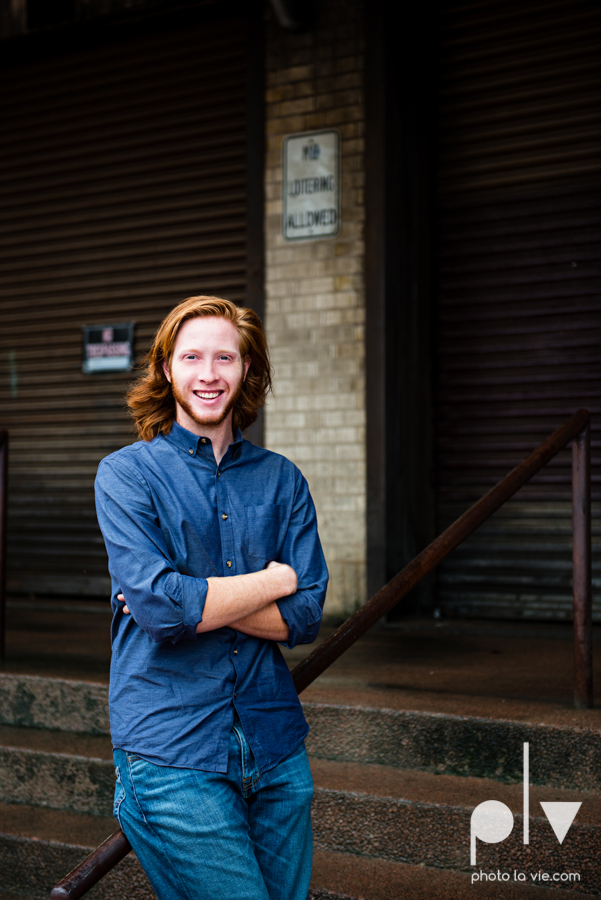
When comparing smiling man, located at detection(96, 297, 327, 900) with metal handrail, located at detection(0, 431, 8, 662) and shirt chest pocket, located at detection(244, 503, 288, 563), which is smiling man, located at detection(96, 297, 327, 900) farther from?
metal handrail, located at detection(0, 431, 8, 662)

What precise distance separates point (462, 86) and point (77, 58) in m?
2.77

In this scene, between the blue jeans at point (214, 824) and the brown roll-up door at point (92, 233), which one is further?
the brown roll-up door at point (92, 233)

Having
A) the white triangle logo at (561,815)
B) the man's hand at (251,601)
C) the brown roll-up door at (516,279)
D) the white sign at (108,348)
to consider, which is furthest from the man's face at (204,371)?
the white sign at (108,348)

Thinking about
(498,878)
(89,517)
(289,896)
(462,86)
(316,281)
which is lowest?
(498,878)

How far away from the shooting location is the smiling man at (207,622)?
5.02ft

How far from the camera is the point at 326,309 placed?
521cm

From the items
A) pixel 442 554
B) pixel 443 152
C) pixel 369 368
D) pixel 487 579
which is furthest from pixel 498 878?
pixel 443 152

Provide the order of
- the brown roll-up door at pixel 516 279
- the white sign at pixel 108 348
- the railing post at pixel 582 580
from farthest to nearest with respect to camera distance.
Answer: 1. the white sign at pixel 108 348
2. the brown roll-up door at pixel 516 279
3. the railing post at pixel 582 580

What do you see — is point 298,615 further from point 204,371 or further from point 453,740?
point 453,740

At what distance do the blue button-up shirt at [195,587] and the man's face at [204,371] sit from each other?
6 centimetres

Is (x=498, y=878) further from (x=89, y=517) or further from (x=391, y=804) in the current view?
(x=89, y=517)

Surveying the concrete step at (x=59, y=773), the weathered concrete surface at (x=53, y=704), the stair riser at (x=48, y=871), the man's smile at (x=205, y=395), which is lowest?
the stair riser at (x=48, y=871)

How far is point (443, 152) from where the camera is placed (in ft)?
17.2

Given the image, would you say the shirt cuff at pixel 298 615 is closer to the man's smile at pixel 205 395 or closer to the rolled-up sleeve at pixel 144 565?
the rolled-up sleeve at pixel 144 565
